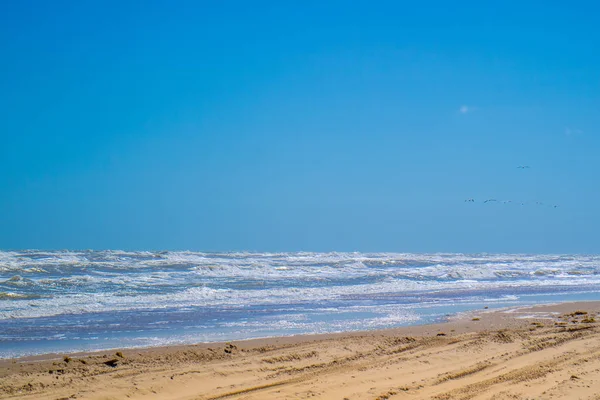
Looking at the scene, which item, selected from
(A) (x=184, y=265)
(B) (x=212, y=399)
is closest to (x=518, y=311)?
(B) (x=212, y=399)

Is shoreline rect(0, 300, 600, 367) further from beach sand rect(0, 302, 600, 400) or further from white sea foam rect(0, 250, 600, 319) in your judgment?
white sea foam rect(0, 250, 600, 319)

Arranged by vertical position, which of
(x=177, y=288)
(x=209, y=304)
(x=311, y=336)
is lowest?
(x=311, y=336)

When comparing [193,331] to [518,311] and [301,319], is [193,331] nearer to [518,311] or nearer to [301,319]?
[301,319]

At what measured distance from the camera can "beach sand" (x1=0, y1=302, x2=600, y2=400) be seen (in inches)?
223

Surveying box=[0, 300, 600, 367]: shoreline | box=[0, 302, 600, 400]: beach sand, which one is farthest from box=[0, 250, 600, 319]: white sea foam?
box=[0, 302, 600, 400]: beach sand

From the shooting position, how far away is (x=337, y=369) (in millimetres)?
6668

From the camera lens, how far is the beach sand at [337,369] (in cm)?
567

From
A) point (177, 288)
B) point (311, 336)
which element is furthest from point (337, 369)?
point (177, 288)

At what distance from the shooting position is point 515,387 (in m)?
5.84

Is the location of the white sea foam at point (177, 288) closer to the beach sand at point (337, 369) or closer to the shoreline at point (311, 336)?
the shoreline at point (311, 336)

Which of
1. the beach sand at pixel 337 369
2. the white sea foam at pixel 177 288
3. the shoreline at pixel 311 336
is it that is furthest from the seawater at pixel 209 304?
the beach sand at pixel 337 369

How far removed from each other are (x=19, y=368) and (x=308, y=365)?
3660 millimetres

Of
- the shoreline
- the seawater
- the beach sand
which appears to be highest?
the seawater

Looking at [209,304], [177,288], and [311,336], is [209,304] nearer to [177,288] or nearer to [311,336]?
[177,288]
